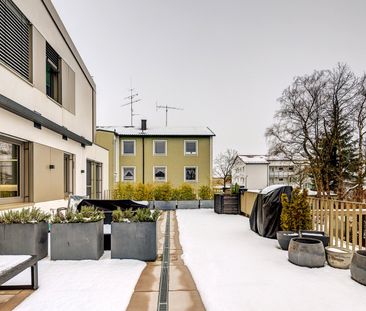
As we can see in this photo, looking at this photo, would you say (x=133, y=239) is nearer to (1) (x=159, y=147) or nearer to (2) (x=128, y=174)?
(1) (x=159, y=147)

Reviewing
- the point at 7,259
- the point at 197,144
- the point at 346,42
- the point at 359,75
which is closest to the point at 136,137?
the point at 197,144

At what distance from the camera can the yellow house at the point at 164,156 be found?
71.2 ft

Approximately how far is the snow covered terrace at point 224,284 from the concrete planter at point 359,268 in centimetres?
9

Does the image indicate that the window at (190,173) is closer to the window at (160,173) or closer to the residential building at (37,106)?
the window at (160,173)

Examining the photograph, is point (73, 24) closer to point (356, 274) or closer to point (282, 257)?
point (282, 257)

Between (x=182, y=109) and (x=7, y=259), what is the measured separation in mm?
22449

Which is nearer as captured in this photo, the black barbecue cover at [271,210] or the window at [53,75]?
the black barbecue cover at [271,210]

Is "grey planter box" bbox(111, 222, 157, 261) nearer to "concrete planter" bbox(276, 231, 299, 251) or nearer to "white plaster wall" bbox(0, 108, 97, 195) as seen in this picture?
"concrete planter" bbox(276, 231, 299, 251)

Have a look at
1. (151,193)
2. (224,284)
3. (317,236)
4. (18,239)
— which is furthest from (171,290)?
(151,193)

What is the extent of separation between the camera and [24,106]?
233 inches

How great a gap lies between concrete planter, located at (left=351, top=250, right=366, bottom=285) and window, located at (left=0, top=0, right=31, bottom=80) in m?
6.58

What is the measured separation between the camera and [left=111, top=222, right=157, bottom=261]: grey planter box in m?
4.70

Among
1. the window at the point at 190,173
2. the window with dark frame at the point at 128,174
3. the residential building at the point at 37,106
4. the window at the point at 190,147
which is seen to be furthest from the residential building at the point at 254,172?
the residential building at the point at 37,106

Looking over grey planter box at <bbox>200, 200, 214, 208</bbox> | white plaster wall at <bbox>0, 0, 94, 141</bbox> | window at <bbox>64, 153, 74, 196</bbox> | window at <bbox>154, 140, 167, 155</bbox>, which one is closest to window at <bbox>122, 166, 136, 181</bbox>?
window at <bbox>154, 140, 167, 155</bbox>
